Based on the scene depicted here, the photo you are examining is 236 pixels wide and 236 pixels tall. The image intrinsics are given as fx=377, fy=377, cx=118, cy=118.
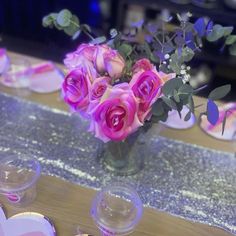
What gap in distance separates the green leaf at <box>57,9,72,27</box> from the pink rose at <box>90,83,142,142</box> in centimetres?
27

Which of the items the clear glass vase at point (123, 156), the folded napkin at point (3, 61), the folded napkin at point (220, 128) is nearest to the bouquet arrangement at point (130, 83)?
the clear glass vase at point (123, 156)

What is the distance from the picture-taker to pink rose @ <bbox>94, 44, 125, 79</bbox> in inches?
29.5

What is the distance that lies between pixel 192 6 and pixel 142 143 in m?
1.37

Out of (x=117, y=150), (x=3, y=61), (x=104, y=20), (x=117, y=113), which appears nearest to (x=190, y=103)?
(x=117, y=113)

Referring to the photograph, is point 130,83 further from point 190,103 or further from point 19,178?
point 19,178

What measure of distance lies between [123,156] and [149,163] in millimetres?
89

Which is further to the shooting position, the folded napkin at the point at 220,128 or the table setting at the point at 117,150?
the folded napkin at the point at 220,128

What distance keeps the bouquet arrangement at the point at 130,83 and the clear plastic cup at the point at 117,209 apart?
16cm

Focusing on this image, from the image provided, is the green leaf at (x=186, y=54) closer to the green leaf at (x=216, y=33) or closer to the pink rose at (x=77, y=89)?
the green leaf at (x=216, y=33)

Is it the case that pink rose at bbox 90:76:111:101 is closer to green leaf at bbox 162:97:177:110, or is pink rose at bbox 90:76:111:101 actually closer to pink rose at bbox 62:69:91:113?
pink rose at bbox 62:69:91:113

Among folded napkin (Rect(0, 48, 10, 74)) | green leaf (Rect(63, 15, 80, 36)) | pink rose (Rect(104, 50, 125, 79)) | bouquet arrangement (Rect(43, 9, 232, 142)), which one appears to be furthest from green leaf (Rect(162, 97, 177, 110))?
folded napkin (Rect(0, 48, 10, 74))

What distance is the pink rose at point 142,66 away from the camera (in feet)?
2.51

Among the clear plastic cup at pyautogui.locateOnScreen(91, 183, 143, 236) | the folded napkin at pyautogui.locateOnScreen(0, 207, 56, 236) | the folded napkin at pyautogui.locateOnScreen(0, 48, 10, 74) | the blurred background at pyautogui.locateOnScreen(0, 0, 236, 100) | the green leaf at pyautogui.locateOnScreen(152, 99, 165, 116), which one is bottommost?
the blurred background at pyautogui.locateOnScreen(0, 0, 236, 100)

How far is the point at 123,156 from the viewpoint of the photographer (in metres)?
0.93
